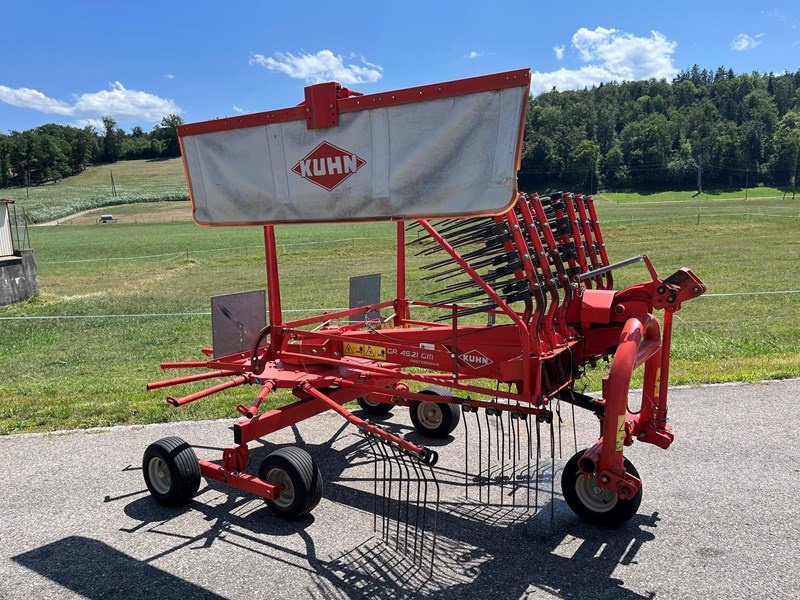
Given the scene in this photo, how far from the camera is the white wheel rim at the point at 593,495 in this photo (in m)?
4.48

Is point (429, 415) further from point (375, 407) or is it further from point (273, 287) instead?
point (273, 287)

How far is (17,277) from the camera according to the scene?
16.6 metres

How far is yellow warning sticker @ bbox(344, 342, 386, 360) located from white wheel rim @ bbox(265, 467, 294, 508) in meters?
1.16

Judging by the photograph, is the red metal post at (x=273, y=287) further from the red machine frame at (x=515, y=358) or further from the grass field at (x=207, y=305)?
the grass field at (x=207, y=305)

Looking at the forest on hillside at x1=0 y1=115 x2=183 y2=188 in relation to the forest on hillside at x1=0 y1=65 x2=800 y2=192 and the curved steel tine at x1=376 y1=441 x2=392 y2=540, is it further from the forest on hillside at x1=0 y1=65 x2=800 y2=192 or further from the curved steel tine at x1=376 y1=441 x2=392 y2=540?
the curved steel tine at x1=376 y1=441 x2=392 y2=540

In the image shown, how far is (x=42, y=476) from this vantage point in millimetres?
5516

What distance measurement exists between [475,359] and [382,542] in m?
1.42

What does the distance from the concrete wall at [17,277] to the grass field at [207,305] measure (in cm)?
44

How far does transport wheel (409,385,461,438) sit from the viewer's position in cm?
627

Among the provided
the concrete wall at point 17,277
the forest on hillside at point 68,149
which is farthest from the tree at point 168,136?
the concrete wall at point 17,277

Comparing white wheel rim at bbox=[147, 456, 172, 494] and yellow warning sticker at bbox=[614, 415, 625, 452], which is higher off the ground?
yellow warning sticker at bbox=[614, 415, 625, 452]

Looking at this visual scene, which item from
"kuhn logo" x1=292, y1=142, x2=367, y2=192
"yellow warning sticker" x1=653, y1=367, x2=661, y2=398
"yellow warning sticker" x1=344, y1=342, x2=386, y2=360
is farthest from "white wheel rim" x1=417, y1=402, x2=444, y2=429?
"kuhn logo" x1=292, y1=142, x2=367, y2=192

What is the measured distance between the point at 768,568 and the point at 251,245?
3180 cm

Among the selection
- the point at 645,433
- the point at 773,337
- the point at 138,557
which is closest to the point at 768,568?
the point at 645,433
